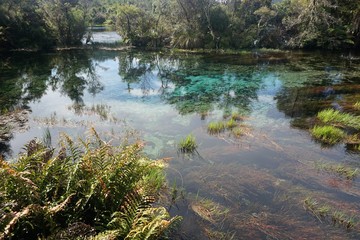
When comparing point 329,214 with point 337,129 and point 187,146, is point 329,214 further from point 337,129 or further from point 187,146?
point 337,129

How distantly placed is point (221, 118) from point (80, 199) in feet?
22.7

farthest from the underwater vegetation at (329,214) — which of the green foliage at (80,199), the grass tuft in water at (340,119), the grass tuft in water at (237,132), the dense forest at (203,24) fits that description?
the dense forest at (203,24)

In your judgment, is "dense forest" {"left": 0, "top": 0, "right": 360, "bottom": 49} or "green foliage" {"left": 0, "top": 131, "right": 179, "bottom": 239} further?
"dense forest" {"left": 0, "top": 0, "right": 360, "bottom": 49}

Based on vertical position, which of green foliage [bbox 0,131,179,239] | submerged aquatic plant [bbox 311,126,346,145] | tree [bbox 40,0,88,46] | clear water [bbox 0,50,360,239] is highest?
tree [bbox 40,0,88,46]

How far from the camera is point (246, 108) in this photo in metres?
11.0

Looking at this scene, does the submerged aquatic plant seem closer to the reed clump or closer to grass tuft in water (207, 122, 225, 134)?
the reed clump

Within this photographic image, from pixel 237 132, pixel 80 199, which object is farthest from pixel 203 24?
pixel 80 199

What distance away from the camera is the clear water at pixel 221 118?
4.96 meters

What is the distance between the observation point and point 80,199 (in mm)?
3598

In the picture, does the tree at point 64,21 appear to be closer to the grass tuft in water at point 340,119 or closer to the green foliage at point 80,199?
the grass tuft in water at point 340,119

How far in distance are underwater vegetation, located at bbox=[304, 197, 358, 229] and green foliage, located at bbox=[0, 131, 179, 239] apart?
2.71 m

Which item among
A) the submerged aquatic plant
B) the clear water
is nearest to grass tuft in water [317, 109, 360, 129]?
the clear water

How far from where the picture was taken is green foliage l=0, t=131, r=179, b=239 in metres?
3.30

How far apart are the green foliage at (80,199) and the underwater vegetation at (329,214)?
107 inches
